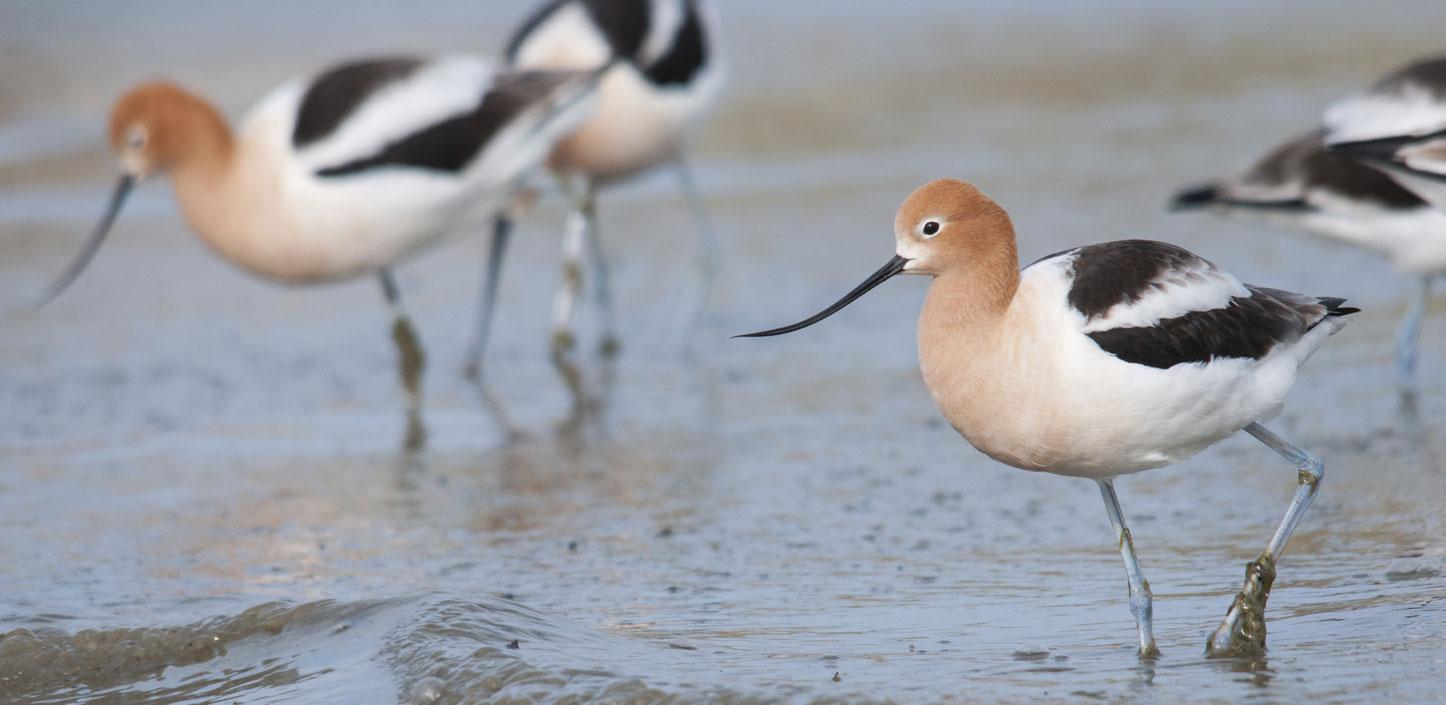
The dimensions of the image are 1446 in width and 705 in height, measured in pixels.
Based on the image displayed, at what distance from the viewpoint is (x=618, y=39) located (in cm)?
915

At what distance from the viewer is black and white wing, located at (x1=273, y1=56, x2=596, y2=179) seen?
781cm

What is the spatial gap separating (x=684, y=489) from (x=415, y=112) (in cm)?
277

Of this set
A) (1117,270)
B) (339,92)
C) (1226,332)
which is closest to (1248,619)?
(1226,332)

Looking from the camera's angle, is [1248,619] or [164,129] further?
[164,129]

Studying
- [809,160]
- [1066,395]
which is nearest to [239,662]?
[1066,395]

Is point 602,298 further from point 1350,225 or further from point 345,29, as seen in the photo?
point 345,29

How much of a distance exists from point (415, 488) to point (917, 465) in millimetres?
1665

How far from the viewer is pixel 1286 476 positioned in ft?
18.7

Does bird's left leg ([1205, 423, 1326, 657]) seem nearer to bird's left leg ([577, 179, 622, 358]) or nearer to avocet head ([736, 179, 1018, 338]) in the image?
avocet head ([736, 179, 1018, 338])

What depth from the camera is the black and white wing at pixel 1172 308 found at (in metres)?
4.10

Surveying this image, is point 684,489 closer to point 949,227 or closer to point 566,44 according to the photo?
point 949,227

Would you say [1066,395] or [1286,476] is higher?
[1066,395]

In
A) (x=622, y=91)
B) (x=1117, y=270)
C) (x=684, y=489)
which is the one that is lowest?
(x=684, y=489)

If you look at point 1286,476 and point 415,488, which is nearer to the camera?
point 1286,476
